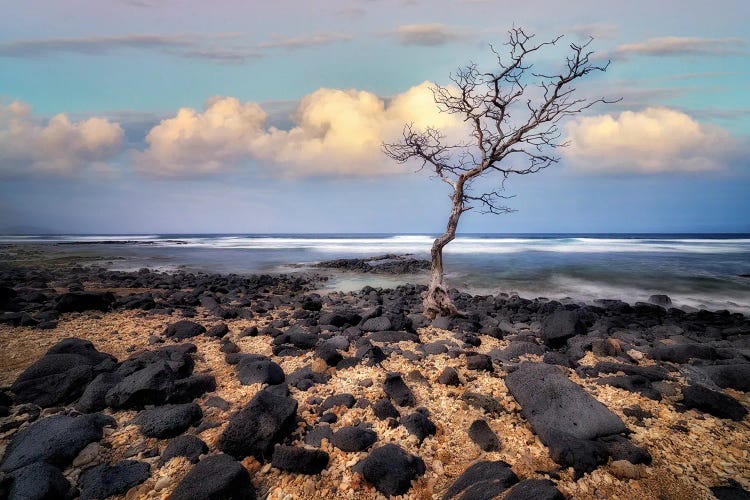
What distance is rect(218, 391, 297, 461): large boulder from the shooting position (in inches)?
170

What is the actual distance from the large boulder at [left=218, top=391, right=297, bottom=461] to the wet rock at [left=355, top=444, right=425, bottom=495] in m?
1.12

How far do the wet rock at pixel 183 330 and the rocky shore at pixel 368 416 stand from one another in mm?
53

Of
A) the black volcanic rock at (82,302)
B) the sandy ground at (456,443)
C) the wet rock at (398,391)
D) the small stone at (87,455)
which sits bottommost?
the sandy ground at (456,443)

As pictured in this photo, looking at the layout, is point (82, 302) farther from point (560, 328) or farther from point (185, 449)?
point (560, 328)

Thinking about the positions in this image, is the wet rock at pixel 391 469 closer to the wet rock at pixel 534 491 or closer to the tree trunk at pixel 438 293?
the wet rock at pixel 534 491

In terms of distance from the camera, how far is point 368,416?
211 inches

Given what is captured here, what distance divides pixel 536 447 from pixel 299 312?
904cm

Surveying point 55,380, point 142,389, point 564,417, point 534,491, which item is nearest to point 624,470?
point 564,417

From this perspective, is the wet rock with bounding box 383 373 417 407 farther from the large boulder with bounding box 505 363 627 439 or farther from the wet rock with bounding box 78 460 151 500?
the wet rock with bounding box 78 460 151 500

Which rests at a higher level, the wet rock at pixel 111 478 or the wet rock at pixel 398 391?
the wet rock at pixel 398 391

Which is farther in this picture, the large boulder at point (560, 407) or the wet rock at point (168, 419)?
the large boulder at point (560, 407)

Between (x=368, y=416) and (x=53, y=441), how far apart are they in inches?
155

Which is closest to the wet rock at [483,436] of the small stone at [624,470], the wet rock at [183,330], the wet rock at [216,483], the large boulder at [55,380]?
the small stone at [624,470]

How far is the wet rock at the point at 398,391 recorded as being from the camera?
5.70 m
